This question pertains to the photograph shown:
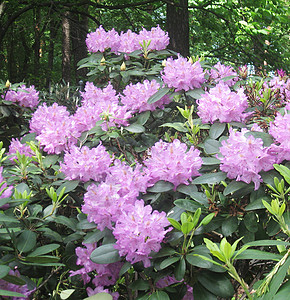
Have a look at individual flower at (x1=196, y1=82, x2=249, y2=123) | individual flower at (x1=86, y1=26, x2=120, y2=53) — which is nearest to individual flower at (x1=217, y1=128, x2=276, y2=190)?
individual flower at (x1=196, y1=82, x2=249, y2=123)

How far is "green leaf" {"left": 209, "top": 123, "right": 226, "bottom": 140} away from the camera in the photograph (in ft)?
6.18

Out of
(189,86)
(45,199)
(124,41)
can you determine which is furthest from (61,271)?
(124,41)

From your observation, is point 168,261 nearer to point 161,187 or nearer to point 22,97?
point 161,187

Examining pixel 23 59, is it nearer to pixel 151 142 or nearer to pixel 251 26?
pixel 251 26

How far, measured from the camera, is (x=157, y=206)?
1.69 m

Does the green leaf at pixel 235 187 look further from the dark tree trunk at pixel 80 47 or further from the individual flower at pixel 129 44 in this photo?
the dark tree trunk at pixel 80 47

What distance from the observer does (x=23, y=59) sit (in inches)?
652

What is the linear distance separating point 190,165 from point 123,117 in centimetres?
78

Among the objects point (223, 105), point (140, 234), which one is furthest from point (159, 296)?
point (223, 105)

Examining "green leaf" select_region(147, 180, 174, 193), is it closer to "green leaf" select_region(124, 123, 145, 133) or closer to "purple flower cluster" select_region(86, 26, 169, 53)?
"green leaf" select_region(124, 123, 145, 133)

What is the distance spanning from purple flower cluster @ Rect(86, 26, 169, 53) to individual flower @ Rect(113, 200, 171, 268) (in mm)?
1850

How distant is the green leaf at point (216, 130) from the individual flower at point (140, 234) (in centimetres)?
64

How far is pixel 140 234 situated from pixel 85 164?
0.53m

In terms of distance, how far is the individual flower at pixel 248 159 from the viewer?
145 centimetres
